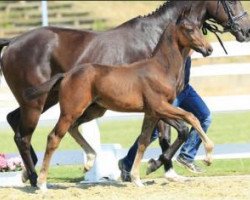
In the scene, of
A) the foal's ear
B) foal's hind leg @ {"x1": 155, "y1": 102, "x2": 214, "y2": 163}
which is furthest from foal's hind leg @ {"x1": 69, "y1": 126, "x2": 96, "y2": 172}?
the foal's ear

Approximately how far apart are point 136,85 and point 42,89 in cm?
101

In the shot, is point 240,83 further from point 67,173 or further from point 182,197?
point 182,197

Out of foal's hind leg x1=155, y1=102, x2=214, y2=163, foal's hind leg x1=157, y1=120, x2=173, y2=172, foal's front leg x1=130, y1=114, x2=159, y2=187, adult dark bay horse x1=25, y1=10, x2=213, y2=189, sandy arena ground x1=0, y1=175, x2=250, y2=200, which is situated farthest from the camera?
foal's hind leg x1=157, y1=120, x2=173, y2=172

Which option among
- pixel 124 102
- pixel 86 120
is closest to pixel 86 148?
pixel 86 120

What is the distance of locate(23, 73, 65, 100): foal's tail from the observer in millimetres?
8836

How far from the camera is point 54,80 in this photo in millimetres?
8836

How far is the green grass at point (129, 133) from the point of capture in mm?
14117

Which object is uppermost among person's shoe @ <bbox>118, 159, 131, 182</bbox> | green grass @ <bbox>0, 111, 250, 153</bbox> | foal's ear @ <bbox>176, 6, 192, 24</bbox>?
foal's ear @ <bbox>176, 6, 192, 24</bbox>

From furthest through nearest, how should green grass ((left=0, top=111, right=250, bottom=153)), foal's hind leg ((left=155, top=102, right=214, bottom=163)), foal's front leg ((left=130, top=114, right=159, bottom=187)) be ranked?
green grass ((left=0, top=111, right=250, bottom=153)) < foal's front leg ((left=130, top=114, right=159, bottom=187)) < foal's hind leg ((left=155, top=102, right=214, bottom=163))

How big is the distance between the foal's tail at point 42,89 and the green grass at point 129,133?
4.51 m

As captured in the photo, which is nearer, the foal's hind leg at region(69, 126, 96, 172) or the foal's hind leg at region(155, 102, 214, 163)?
the foal's hind leg at region(155, 102, 214, 163)

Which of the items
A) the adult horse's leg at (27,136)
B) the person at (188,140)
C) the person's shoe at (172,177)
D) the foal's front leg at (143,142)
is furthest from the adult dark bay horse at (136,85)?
the person at (188,140)

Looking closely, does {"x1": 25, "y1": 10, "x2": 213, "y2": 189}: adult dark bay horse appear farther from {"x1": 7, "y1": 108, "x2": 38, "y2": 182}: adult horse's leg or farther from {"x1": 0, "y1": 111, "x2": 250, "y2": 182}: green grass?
{"x1": 0, "y1": 111, "x2": 250, "y2": 182}: green grass

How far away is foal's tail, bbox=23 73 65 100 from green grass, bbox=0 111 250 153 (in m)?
4.51
